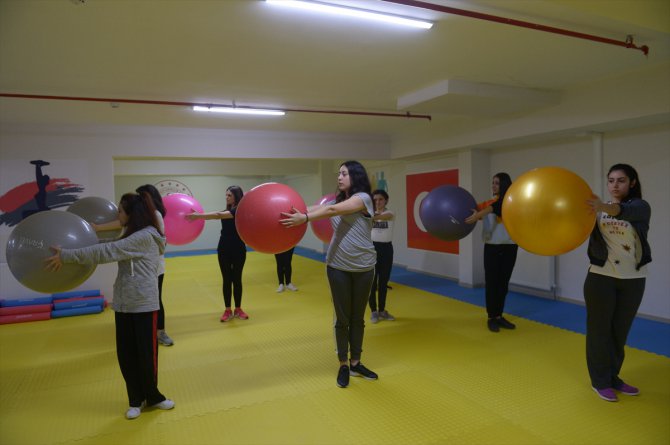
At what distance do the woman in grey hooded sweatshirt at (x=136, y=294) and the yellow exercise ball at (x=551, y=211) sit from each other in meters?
2.50

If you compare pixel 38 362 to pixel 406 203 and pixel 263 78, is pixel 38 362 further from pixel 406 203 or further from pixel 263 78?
pixel 406 203

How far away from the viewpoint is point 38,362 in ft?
13.3

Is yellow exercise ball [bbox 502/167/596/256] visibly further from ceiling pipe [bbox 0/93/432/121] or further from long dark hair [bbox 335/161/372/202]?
ceiling pipe [bbox 0/93/432/121]

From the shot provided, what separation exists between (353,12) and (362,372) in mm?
2701

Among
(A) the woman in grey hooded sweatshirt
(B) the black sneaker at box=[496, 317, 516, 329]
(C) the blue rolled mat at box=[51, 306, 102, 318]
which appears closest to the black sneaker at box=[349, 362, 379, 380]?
(A) the woman in grey hooded sweatshirt

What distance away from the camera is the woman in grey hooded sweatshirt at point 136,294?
279cm

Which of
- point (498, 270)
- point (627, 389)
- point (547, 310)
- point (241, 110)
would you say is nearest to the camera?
point (627, 389)

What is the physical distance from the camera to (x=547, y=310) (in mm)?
5438

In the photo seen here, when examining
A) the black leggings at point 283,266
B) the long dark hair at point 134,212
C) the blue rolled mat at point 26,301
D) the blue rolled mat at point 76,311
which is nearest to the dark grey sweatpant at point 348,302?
the long dark hair at point 134,212

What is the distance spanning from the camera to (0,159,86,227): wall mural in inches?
228

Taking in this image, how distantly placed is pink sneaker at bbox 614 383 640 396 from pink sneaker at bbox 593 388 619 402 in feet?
0.29

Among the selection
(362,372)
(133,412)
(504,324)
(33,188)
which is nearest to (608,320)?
(504,324)

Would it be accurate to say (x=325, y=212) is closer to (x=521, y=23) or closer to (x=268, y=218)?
(x=268, y=218)

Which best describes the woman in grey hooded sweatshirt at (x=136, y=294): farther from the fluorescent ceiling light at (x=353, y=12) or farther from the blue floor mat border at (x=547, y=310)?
the blue floor mat border at (x=547, y=310)
